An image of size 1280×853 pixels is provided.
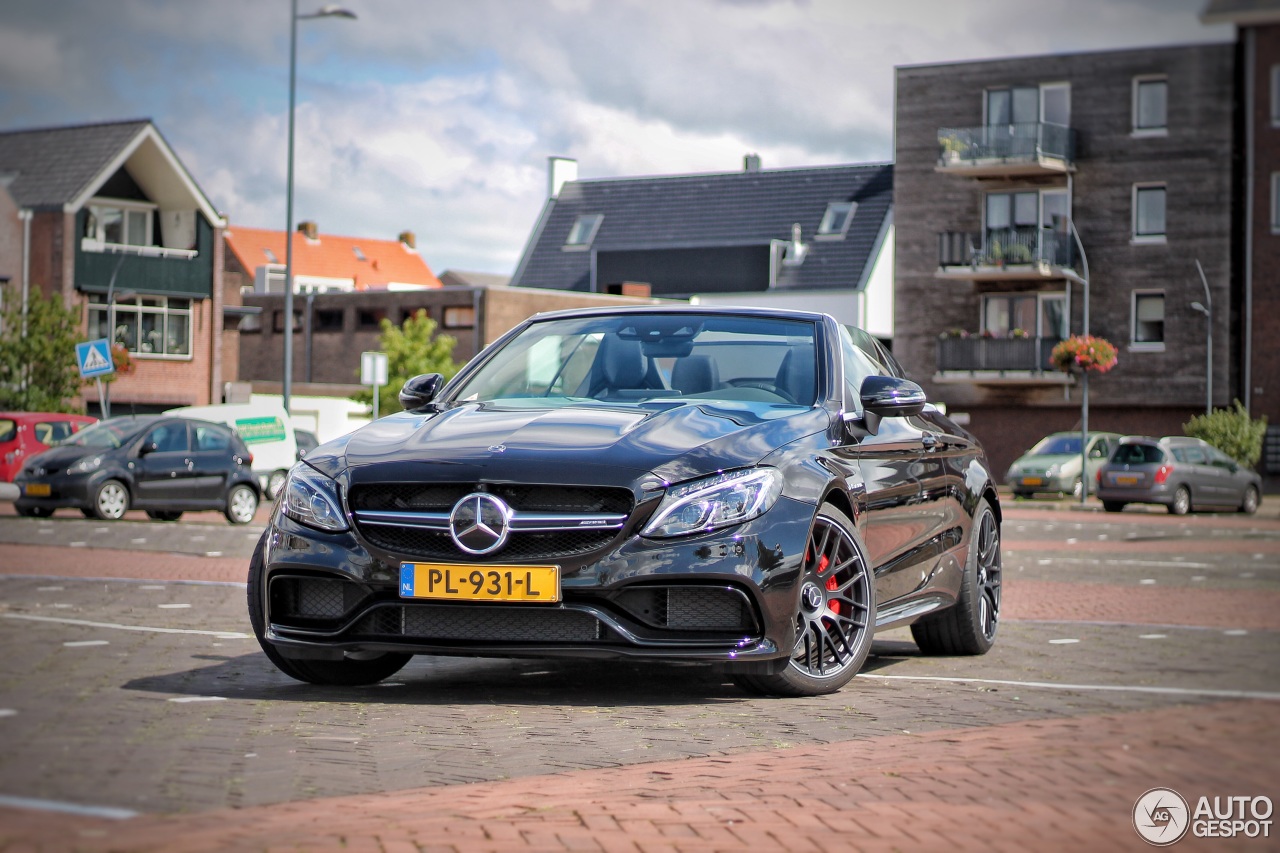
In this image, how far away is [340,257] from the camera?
117 m

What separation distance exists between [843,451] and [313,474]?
83.8 inches

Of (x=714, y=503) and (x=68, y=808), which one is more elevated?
(x=714, y=503)

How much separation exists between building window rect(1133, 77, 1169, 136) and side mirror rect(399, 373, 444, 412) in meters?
47.9

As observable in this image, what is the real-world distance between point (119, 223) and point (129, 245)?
28.4 inches

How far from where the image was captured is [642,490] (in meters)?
6.45

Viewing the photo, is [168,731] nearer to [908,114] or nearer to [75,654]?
[75,654]

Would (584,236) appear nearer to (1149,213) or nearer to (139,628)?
(1149,213)

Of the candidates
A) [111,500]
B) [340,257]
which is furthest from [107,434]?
[340,257]

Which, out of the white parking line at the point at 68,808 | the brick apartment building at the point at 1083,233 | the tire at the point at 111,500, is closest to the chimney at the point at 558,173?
the brick apartment building at the point at 1083,233

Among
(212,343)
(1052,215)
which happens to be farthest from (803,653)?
(212,343)

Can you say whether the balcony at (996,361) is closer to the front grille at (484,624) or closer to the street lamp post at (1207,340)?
the street lamp post at (1207,340)

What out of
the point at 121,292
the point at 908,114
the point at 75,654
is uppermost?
the point at 908,114

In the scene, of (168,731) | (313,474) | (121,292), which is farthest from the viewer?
(121,292)

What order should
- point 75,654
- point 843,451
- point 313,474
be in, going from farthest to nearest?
point 75,654, point 843,451, point 313,474
